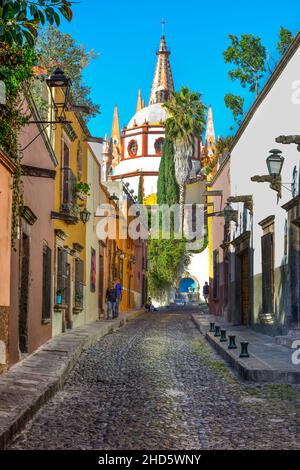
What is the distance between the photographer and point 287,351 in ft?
40.3

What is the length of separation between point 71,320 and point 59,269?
2.87 meters

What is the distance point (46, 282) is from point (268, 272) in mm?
5164

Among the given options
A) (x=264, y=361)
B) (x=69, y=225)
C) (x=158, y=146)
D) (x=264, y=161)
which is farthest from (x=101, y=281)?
(x=158, y=146)

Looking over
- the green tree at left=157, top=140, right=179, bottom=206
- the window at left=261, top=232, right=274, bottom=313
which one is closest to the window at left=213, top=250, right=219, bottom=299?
the window at left=261, top=232, right=274, bottom=313

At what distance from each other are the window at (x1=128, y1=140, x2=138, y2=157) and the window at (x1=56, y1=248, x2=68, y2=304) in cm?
5972

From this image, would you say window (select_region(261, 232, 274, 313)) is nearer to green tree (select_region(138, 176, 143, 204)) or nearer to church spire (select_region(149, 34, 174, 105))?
green tree (select_region(138, 176, 143, 204))

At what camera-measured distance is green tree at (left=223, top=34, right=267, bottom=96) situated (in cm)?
2947

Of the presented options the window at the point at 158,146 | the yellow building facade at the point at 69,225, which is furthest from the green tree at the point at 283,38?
the window at the point at 158,146

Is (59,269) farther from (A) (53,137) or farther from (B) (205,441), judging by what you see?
(B) (205,441)

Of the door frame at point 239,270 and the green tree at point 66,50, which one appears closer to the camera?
the door frame at point 239,270

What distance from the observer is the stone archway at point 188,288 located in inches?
2228

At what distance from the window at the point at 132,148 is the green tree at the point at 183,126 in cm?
1984

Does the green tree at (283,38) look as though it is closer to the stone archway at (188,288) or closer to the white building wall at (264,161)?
the white building wall at (264,161)

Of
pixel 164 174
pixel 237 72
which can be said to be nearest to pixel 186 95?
pixel 164 174
